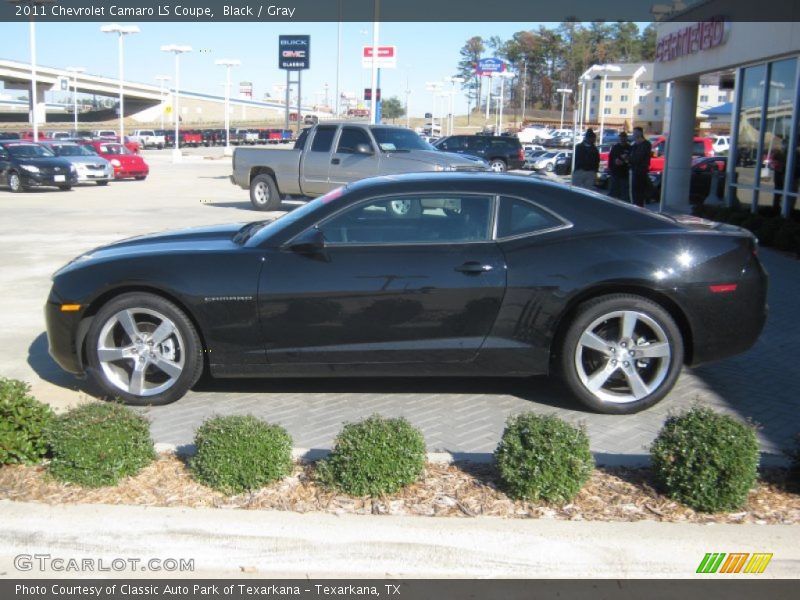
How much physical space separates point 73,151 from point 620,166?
2077 cm

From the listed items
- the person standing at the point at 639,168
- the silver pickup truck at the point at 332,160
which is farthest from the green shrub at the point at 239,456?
the person standing at the point at 639,168

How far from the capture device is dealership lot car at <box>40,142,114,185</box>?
29141 mm

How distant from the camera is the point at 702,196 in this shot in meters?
21.5

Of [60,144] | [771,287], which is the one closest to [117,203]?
[60,144]

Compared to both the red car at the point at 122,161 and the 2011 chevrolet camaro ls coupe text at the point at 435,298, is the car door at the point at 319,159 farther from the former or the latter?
the red car at the point at 122,161

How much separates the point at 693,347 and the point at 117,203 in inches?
742

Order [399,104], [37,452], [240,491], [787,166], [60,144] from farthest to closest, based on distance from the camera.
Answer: [399,104] < [60,144] < [787,166] < [37,452] < [240,491]

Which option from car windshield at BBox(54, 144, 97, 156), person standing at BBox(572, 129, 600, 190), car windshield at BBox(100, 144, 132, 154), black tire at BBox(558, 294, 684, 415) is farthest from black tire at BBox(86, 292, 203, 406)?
car windshield at BBox(100, 144, 132, 154)

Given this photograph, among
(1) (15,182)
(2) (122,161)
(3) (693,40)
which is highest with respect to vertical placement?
(3) (693,40)

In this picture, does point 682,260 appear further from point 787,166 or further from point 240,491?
point 787,166

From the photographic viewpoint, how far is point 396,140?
16.4 m

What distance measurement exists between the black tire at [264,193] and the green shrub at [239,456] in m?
14.6

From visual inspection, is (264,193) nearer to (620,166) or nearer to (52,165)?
(620,166)

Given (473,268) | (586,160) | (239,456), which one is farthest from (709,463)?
(586,160)
